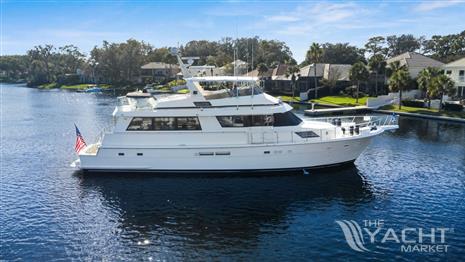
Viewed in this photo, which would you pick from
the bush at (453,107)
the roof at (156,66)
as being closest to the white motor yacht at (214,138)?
the bush at (453,107)

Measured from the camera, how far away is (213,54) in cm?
12269

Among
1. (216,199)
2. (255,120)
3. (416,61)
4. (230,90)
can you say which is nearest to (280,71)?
(416,61)

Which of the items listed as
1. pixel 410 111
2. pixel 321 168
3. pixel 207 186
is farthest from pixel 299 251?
pixel 410 111

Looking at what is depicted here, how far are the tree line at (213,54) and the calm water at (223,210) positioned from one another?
153ft

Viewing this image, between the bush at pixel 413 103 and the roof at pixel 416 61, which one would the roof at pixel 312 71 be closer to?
the roof at pixel 416 61

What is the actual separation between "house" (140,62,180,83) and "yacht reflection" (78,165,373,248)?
291 ft

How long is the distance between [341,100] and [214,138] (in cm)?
3941

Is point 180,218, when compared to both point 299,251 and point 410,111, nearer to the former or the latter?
point 299,251

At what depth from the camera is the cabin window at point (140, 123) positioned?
22.6m

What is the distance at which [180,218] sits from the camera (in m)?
17.1

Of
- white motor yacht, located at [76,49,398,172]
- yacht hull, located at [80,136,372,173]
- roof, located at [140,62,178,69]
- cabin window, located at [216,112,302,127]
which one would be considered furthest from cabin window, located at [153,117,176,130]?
roof, located at [140,62,178,69]

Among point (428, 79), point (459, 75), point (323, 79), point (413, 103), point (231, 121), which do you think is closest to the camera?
point (231, 121)

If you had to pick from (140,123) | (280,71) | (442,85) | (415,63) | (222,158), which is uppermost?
(415,63)

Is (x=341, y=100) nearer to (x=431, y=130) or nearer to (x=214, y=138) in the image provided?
(x=431, y=130)
